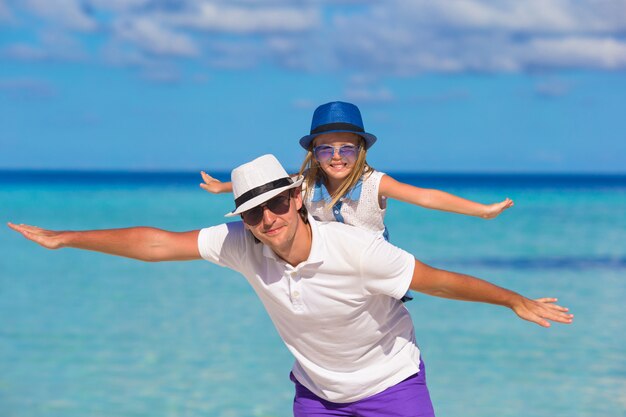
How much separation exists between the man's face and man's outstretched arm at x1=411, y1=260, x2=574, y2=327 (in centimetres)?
48

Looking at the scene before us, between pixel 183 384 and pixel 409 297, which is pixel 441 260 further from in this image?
pixel 409 297

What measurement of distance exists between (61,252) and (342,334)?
16423 mm

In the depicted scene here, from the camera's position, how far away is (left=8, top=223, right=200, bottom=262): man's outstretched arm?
147 inches

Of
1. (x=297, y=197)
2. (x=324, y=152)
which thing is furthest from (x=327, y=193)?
(x=297, y=197)

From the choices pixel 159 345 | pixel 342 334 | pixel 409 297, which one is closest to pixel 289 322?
pixel 342 334

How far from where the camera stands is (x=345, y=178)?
15.1ft

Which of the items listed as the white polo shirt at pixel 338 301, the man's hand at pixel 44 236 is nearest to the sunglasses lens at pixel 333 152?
the white polo shirt at pixel 338 301

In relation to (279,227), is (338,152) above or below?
above

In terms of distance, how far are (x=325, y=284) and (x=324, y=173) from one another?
110 cm

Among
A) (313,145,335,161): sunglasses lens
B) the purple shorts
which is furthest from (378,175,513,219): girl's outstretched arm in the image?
the purple shorts

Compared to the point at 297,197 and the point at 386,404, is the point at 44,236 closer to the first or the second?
the point at 297,197

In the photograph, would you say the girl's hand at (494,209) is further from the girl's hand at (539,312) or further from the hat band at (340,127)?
the girl's hand at (539,312)

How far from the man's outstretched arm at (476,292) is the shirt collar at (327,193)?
96 cm

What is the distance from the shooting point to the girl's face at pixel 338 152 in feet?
14.9
